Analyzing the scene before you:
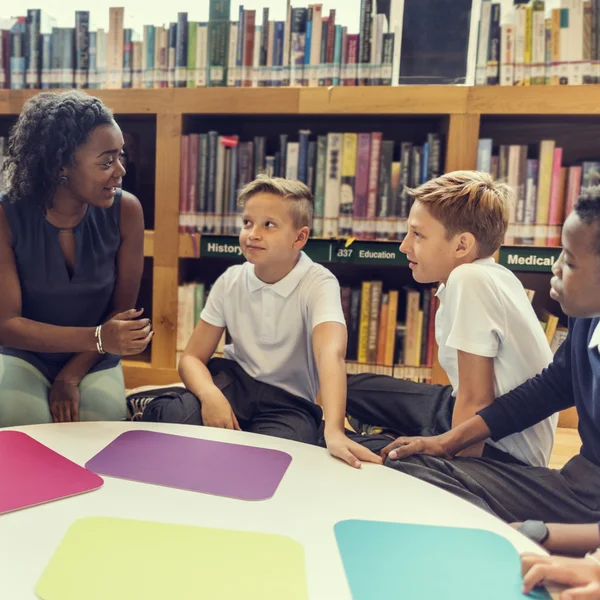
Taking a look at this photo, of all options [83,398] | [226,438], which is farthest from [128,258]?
[226,438]

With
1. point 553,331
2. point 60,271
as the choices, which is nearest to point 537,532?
point 60,271

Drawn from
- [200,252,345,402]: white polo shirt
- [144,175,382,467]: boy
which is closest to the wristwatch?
[144,175,382,467]: boy

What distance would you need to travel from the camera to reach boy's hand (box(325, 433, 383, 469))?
911 millimetres

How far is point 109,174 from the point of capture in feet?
5.00

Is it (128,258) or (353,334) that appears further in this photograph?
(353,334)

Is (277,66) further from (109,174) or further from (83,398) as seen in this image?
(83,398)

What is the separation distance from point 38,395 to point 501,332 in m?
1.11

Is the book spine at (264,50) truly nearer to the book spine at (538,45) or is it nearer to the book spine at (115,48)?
the book spine at (115,48)

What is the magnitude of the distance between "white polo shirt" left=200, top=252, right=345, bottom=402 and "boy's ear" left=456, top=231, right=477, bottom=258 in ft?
1.04

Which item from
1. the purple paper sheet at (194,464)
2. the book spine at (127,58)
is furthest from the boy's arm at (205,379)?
the book spine at (127,58)

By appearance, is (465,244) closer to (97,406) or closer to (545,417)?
(545,417)

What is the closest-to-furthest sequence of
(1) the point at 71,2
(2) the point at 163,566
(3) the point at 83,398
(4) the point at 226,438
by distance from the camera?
(2) the point at 163,566, (4) the point at 226,438, (3) the point at 83,398, (1) the point at 71,2

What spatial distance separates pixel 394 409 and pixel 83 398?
844mm

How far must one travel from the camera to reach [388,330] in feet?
7.20
